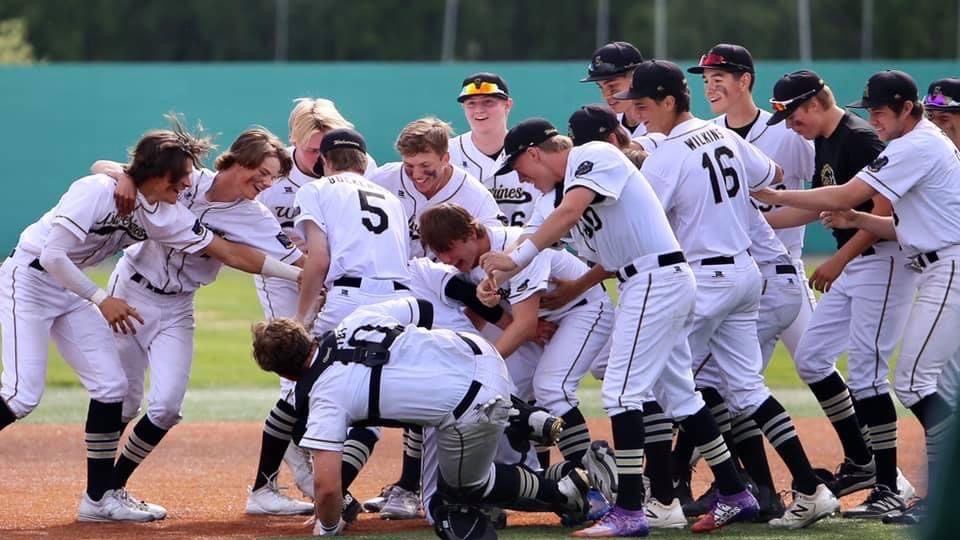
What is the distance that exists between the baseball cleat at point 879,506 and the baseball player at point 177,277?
9.51ft

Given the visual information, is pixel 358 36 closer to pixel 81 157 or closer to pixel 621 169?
pixel 81 157

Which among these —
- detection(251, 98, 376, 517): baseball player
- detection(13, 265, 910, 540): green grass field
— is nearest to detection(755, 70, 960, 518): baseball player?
detection(13, 265, 910, 540): green grass field

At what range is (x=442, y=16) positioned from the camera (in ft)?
109

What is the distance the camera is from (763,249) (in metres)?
6.82

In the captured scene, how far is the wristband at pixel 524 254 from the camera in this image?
18.4 ft

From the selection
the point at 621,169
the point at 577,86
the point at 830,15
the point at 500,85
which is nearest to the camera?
the point at 621,169

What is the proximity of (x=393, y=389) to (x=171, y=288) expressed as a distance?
71.1 inches

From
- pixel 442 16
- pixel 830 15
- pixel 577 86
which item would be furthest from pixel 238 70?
pixel 830 15

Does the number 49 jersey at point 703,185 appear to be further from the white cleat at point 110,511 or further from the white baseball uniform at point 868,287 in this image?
the white cleat at point 110,511

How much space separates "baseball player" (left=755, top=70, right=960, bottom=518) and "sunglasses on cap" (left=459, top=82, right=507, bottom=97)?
6.78 feet

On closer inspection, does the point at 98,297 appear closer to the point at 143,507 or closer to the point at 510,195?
the point at 143,507

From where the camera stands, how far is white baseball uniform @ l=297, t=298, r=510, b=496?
17.4 ft

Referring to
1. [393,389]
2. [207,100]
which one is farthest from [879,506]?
[207,100]

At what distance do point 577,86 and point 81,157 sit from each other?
906cm
